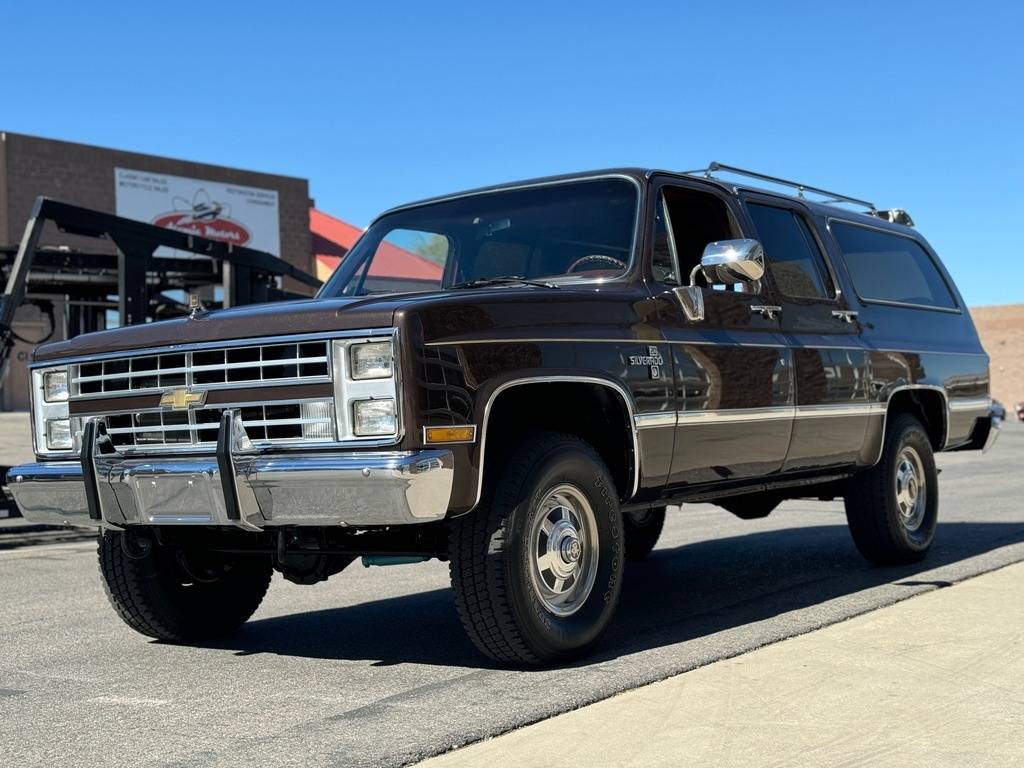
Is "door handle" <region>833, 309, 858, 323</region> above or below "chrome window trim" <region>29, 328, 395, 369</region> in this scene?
above

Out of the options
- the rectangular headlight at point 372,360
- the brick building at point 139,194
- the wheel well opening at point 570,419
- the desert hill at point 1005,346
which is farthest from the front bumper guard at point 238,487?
the desert hill at point 1005,346

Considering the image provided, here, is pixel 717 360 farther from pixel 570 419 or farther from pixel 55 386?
pixel 55 386

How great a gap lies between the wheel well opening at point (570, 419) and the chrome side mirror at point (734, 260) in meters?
0.83

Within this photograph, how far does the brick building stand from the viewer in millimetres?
38812

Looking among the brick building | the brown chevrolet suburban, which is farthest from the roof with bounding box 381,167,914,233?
the brick building

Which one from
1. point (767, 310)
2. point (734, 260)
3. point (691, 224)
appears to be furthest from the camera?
point (767, 310)

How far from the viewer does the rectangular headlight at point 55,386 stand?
17.8ft

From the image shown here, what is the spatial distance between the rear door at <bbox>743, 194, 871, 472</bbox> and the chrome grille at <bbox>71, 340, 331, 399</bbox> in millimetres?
2837

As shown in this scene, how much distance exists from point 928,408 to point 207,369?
5.06 m

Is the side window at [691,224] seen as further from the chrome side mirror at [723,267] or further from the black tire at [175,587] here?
the black tire at [175,587]

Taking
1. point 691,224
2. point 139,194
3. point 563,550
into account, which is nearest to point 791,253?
point 691,224

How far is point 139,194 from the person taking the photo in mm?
42000

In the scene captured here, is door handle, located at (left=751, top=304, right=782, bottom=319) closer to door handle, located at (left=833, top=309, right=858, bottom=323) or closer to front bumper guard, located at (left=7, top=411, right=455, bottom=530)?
door handle, located at (left=833, top=309, right=858, bottom=323)

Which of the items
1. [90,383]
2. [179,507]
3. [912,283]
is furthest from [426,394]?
[912,283]
